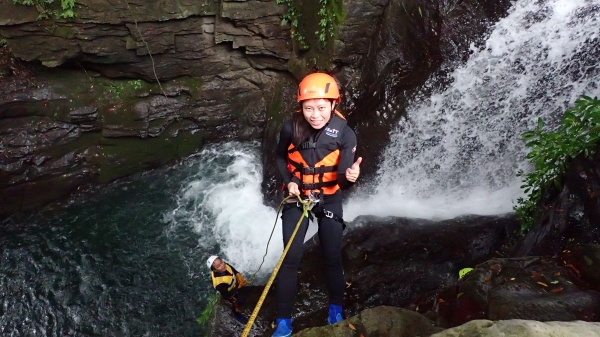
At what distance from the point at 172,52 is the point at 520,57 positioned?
583cm

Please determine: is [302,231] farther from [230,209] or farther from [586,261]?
[230,209]

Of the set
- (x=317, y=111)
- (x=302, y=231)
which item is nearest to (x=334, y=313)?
(x=302, y=231)

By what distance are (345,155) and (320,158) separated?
0.68 ft

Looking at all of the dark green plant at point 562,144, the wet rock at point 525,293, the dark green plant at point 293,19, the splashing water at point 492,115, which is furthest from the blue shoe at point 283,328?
the dark green plant at point 293,19

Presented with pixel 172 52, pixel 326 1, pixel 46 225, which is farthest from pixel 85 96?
pixel 326 1

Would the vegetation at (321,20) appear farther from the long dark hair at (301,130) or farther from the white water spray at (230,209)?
the long dark hair at (301,130)

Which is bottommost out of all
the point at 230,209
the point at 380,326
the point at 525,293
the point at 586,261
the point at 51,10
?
the point at 230,209

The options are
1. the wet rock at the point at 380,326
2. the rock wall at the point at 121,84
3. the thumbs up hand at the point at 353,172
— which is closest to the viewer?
the wet rock at the point at 380,326

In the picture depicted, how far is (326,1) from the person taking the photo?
22.3 ft

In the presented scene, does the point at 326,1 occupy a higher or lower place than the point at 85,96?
higher

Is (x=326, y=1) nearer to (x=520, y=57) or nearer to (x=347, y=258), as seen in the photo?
(x=520, y=57)

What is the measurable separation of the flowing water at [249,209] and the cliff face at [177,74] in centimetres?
45

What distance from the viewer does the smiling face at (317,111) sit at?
129 inches

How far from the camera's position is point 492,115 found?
6086 millimetres
